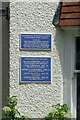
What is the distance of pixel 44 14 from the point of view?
231 inches

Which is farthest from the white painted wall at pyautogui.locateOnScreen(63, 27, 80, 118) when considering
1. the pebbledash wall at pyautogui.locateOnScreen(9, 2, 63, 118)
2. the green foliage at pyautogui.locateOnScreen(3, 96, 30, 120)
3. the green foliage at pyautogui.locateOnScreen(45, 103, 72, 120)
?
the green foliage at pyautogui.locateOnScreen(3, 96, 30, 120)

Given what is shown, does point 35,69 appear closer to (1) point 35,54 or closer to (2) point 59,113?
(1) point 35,54

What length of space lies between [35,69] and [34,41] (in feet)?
1.93

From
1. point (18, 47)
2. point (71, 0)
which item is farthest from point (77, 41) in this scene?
point (18, 47)

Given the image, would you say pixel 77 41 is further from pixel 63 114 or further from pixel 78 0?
pixel 63 114

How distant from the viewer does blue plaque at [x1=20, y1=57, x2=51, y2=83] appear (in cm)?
584

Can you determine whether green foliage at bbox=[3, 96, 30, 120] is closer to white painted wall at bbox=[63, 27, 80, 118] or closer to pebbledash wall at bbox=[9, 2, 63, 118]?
pebbledash wall at bbox=[9, 2, 63, 118]

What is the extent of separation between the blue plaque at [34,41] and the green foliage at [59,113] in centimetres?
128

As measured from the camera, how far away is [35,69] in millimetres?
5852

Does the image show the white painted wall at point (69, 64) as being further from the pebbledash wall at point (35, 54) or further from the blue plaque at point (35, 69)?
the blue plaque at point (35, 69)

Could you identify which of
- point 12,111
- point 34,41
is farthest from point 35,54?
point 12,111

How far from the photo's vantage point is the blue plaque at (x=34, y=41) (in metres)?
5.83

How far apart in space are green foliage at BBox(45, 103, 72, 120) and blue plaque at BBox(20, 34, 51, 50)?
1.28 m

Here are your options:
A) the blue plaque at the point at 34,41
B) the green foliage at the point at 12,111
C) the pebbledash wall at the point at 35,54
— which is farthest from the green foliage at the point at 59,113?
the blue plaque at the point at 34,41
